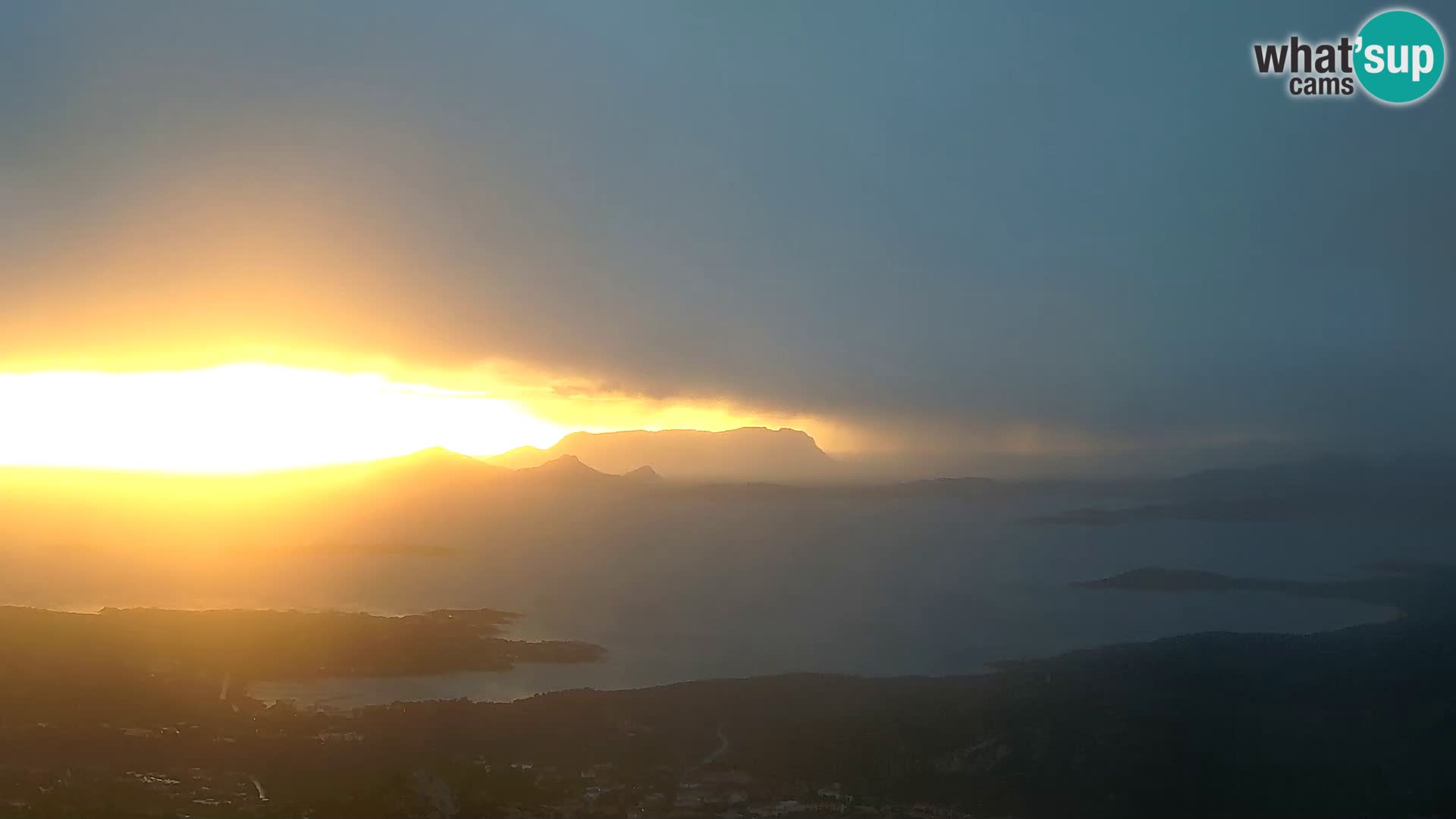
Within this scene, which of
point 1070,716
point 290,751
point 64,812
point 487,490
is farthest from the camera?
point 487,490

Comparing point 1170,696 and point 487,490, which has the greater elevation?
point 487,490

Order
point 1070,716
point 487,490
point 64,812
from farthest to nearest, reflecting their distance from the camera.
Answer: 1. point 487,490
2. point 1070,716
3. point 64,812

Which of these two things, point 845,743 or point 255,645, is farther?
point 255,645

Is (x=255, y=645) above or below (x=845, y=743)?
above

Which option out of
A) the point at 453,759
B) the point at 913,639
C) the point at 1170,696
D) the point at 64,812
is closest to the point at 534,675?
the point at 453,759

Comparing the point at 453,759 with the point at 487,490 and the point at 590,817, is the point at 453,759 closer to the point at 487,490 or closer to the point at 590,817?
the point at 590,817

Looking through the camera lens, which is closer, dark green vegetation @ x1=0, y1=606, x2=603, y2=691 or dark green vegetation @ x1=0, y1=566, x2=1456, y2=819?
dark green vegetation @ x1=0, y1=566, x2=1456, y2=819

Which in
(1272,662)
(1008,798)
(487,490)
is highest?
(487,490)

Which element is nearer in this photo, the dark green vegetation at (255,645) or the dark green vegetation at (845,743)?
the dark green vegetation at (845,743)
